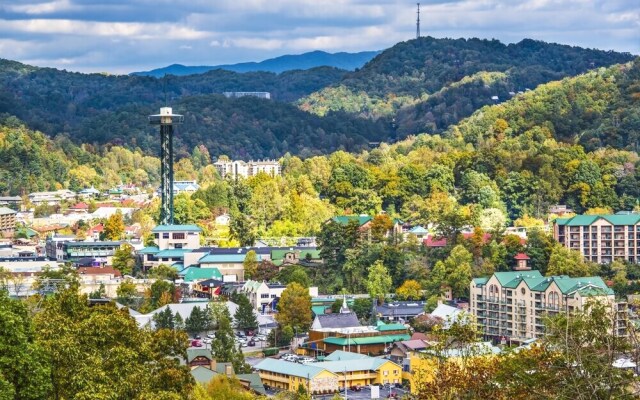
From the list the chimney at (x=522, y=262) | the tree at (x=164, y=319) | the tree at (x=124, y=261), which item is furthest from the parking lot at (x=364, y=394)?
the tree at (x=124, y=261)

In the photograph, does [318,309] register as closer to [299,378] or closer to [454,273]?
[454,273]

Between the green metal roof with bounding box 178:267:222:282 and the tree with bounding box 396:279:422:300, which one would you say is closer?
the tree with bounding box 396:279:422:300

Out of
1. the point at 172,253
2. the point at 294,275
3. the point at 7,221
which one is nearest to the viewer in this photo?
the point at 294,275

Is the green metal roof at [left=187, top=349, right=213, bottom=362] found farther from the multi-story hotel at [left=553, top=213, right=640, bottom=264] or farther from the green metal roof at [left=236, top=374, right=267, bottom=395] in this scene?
the multi-story hotel at [left=553, top=213, right=640, bottom=264]

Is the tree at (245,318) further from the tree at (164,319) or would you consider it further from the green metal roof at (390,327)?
the green metal roof at (390,327)

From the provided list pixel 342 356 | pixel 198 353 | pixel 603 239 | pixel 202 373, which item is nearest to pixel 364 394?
pixel 342 356

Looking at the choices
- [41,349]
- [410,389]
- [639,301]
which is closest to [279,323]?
[410,389]

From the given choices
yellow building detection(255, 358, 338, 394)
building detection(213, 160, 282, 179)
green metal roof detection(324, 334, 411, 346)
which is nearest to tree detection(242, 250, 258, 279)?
green metal roof detection(324, 334, 411, 346)
